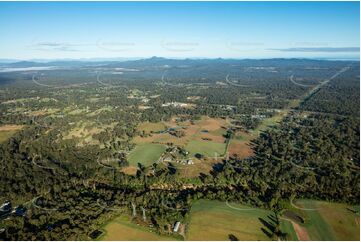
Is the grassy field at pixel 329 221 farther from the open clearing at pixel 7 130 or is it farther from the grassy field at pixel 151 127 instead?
the open clearing at pixel 7 130

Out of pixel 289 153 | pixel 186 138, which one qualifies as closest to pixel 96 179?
pixel 186 138

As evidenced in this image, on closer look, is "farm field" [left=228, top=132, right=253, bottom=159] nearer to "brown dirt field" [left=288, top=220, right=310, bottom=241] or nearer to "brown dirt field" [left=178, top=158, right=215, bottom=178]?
"brown dirt field" [left=178, top=158, right=215, bottom=178]

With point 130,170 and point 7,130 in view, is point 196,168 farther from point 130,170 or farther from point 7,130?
point 7,130

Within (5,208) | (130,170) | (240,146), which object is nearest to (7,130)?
(130,170)

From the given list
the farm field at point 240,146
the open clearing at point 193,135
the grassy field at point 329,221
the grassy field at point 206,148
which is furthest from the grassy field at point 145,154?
the grassy field at point 329,221

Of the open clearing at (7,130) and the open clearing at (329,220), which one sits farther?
the open clearing at (7,130)

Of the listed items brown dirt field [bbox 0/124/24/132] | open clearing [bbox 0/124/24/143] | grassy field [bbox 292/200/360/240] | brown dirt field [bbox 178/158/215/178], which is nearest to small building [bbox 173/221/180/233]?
grassy field [bbox 292/200/360/240]
